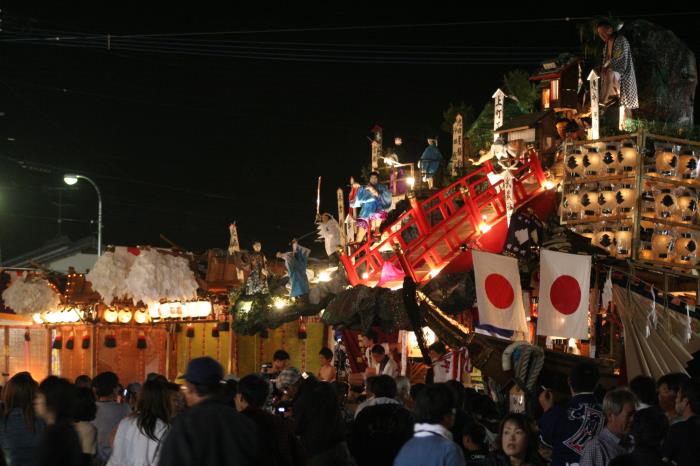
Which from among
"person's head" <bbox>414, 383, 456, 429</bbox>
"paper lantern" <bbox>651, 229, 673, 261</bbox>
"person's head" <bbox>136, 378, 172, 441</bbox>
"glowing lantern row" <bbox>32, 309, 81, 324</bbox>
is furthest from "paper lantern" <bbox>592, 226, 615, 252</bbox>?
"glowing lantern row" <bbox>32, 309, 81, 324</bbox>

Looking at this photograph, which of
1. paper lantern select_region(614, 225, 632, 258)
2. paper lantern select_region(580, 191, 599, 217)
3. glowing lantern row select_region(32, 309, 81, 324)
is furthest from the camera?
glowing lantern row select_region(32, 309, 81, 324)

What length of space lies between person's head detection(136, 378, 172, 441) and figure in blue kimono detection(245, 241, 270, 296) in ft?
50.8

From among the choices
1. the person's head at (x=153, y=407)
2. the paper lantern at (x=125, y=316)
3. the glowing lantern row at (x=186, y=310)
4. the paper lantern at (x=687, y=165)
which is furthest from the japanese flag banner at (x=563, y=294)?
the paper lantern at (x=125, y=316)

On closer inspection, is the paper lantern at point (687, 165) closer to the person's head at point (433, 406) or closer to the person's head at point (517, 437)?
the person's head at point (517, 437)

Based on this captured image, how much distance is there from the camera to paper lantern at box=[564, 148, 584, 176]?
→ 17812 mm

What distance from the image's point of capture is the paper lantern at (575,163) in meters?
17.8

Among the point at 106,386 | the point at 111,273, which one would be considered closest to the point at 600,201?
the point at 106,386

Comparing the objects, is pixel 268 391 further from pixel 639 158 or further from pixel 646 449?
pixel 639 158

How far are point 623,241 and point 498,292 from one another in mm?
3038

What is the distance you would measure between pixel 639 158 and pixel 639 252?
174cm

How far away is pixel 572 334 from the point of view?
15.4m

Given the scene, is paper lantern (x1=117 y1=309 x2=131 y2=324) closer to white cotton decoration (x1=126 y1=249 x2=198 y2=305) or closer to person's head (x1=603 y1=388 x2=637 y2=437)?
white cotton decoration (x1=126 y1=249 x2=198 y2=305)

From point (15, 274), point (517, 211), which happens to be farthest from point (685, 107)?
point (15, 274)

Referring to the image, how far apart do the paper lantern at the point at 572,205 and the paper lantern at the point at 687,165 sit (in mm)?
1933
